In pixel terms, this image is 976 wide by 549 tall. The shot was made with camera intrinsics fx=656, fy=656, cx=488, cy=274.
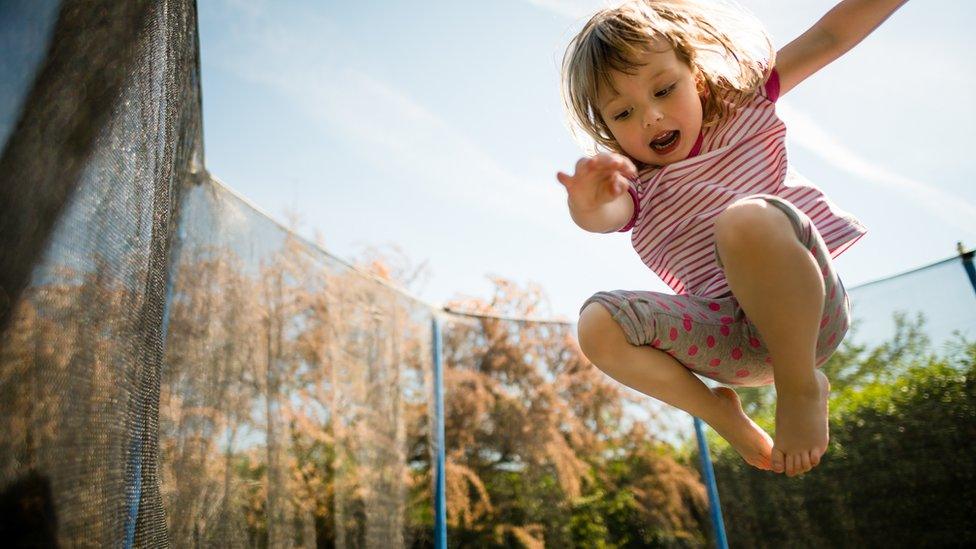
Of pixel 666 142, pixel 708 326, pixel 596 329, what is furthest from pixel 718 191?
pixel 596 329

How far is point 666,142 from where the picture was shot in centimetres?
126

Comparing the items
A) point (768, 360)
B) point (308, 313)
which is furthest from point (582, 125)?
point (308, 313)

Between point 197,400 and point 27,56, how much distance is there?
1.16 metres

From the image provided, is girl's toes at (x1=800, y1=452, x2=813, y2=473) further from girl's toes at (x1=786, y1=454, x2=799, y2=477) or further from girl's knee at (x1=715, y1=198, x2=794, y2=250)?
girl's knee at (x1=715, y1=198, x2=794, y2=250)

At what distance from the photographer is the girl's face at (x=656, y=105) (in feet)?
3.95

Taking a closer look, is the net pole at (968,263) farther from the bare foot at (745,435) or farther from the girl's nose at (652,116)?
the girl's nose at (652,116)

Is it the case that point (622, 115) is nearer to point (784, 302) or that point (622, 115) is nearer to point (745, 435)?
point (784, 302)

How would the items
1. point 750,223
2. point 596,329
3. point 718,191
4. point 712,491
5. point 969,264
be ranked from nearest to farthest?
1. point 750,223
2. point 596,329
3. point 718,191
4. point 969,264
5. point 712,491

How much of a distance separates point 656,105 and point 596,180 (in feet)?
0.89

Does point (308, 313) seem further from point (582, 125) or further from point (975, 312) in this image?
point (975, 312)

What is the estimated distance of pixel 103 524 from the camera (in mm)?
796

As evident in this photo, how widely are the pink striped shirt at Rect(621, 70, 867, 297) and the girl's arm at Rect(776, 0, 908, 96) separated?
4cm

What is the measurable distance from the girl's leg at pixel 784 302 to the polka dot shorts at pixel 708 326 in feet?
0.28

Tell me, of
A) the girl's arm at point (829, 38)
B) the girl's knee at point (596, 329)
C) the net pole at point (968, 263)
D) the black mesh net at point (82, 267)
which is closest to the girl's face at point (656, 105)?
the girl's arm at point (829, 38)
